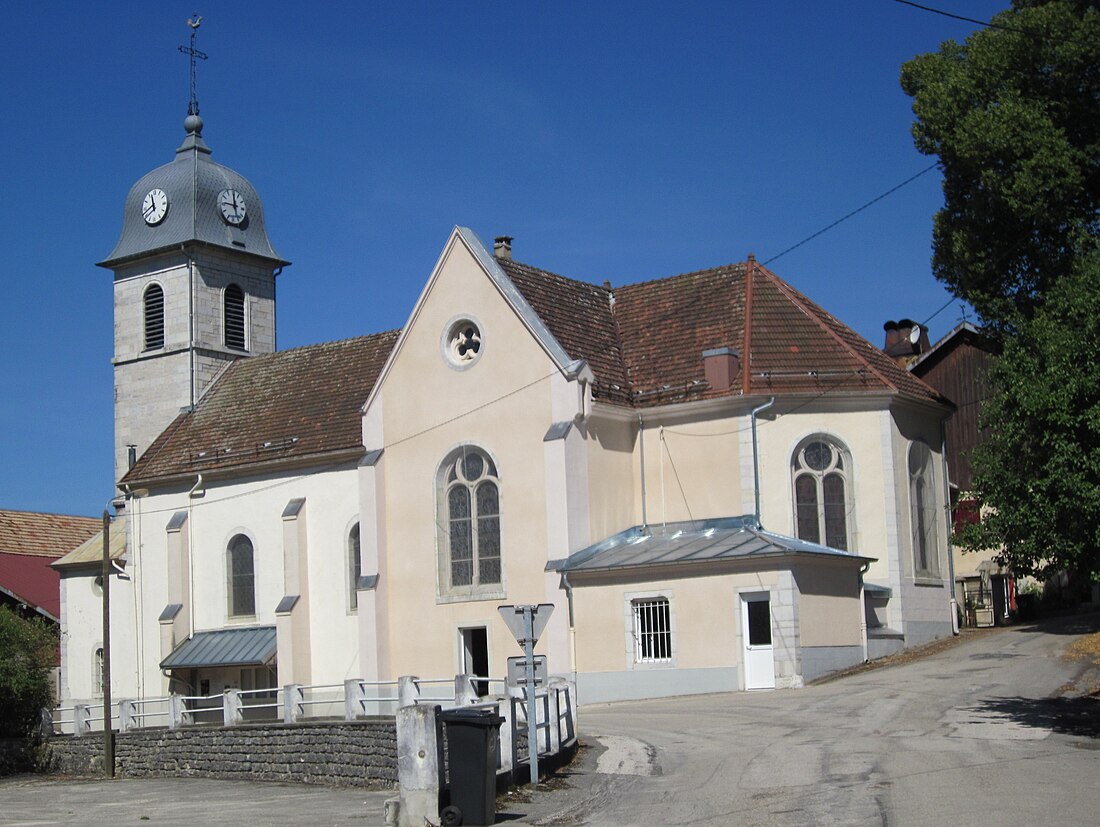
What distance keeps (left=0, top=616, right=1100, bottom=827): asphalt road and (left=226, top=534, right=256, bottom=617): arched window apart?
551 inches

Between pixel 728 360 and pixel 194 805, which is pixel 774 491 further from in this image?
pixel 194 805

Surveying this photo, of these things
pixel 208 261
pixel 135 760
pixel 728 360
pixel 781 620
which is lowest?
pixel 135 760

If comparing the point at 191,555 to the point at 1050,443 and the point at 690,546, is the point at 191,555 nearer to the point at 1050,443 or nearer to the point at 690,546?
the point at 690,546

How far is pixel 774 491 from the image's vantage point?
38000 mm

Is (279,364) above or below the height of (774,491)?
above

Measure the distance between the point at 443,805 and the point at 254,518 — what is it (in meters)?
30.1

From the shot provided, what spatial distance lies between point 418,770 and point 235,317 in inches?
1660

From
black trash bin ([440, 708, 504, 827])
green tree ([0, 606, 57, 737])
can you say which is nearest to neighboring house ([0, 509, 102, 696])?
green tree ([0, 606, 57, 737])

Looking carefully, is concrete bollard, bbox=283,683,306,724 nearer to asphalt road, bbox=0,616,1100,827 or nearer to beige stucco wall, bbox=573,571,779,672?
asphalt road, bbox=0,616,1100,827

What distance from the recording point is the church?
35.8 m

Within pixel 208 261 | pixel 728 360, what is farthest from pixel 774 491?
pixel 208 261

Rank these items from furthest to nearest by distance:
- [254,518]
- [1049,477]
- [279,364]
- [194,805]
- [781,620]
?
[279,364] → [254,518] → [781,620] → [194,805] → [1049,477]

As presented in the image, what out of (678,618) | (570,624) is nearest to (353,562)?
(570,624)

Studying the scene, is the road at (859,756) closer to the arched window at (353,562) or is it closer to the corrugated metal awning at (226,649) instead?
the arched window at (353,562)
